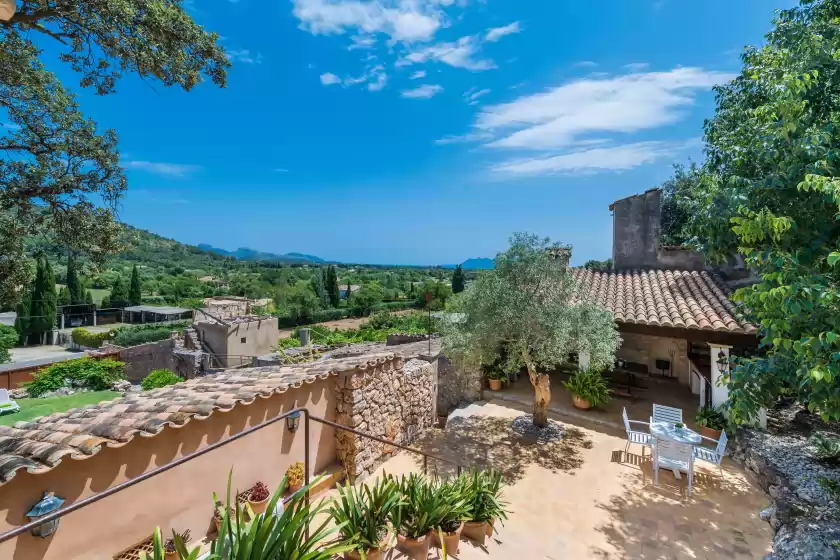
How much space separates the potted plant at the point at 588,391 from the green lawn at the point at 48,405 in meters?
16.3

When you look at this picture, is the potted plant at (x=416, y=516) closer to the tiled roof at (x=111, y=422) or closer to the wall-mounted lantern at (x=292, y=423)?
the wall-mounted lantern at (x=292, y=423)

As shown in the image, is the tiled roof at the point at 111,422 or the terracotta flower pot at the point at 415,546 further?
the terracotta flower pot at the point at 415,546

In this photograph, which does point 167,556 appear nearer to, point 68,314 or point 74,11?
point 74,11

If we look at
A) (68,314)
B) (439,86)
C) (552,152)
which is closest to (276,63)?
(439,86)

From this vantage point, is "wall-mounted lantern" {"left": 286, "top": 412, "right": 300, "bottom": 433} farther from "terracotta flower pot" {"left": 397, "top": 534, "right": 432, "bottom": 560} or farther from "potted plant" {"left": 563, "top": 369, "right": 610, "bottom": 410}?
"potted plant" {"left": 563, "top": 369, "right": 610, "bottom": 410}

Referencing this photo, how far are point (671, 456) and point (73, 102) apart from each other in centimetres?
1280

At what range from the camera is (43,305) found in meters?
38.3

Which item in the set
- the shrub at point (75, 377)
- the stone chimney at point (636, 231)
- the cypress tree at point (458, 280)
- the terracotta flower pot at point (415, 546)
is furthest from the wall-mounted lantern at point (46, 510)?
the cypress tree at point (458, 280)

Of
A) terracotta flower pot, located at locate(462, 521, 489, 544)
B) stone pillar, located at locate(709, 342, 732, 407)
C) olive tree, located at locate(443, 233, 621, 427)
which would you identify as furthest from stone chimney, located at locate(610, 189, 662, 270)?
terracotta flower pot, located at locate(462, 521, 489, 544)

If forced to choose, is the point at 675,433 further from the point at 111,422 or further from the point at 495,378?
the point at 111,422

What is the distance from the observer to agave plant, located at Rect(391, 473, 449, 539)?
469cm

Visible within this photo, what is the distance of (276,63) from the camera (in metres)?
18.7

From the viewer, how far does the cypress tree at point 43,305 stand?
37.7m

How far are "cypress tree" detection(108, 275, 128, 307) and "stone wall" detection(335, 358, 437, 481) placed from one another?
61.0 metres
